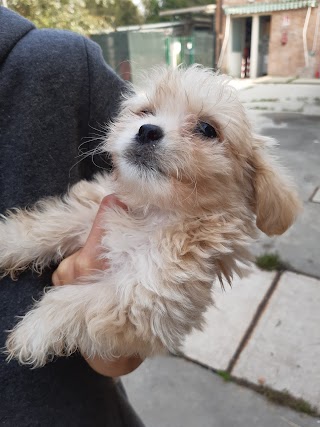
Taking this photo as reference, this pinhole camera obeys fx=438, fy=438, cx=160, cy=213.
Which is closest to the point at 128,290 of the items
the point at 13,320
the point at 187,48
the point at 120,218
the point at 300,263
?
the point at 120,218

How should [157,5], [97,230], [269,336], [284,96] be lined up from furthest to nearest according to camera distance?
1. [157,5]
2. [284,96]
3. [269,336]
4. [97,230]

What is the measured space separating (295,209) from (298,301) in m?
2.27

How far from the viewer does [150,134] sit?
4.42 ft

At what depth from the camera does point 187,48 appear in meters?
17.8

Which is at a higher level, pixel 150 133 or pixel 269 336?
pixel 150 133

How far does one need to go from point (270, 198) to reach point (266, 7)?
22297mm

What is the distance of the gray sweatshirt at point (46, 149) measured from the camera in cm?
130

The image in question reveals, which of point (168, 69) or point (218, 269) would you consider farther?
point (168, 69)

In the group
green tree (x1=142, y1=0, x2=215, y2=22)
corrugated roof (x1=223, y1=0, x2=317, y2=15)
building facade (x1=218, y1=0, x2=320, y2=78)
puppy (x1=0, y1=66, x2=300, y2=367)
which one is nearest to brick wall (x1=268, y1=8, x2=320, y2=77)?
building facade (x1=218, y1=0, x2=320, y2=78)

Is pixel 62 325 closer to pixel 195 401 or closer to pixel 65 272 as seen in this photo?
pixel 65 272

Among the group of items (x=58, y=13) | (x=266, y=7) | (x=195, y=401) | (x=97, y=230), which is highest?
(x=97, y=230)

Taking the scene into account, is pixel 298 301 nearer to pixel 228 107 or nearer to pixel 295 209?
pixel 295 209

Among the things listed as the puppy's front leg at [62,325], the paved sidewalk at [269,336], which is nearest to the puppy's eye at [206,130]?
the puppy's front leg at [62,325]

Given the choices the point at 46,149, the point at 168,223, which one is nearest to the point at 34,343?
the point at 168,223
